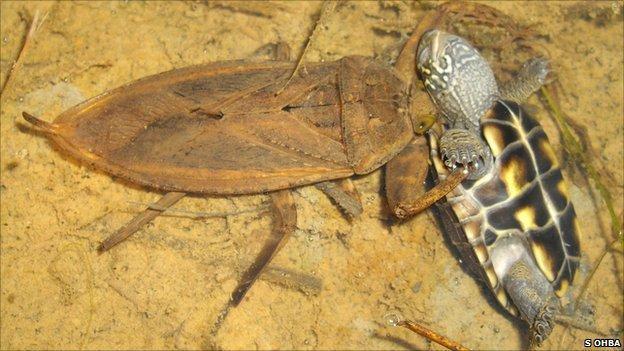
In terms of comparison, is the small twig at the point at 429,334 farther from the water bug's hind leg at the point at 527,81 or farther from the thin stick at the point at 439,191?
the water bug's hind leg at the point at 527,81

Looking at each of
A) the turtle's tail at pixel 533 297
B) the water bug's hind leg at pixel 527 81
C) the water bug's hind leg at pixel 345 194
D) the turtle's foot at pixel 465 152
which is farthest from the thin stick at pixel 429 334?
the water bug's hind leg at pixel 527 81

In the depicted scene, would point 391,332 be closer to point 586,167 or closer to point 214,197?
point 214,197

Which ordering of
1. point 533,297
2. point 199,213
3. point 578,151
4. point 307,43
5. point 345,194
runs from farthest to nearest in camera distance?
point 578,151 < point 307,43 < point 199,213 < point 345,194 < point 533,297

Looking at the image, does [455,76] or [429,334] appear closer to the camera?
[429,334]

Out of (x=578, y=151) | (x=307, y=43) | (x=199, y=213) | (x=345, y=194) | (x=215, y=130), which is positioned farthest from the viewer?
(x=578, y=151)

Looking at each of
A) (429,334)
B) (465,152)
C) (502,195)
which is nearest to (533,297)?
(502,195)

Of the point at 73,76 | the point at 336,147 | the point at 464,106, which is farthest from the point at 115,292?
the point at 464,106

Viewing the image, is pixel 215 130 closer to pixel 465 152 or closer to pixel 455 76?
pixel 465 152
